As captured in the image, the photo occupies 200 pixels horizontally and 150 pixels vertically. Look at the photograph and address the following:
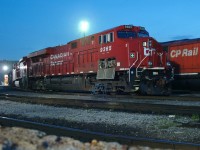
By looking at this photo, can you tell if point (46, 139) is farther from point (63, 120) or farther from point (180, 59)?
point (180, 59)

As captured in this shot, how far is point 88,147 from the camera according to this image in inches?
215

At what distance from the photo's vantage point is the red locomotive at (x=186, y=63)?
20781 millimetres

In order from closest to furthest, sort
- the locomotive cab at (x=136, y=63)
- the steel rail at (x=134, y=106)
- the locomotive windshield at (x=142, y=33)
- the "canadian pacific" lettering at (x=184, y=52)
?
the steel rail at (x=134, y=106), the locomotive cab at (x=136, y=63), the locomotive windshield at (x=142, y=33), the "canadian pacific" lettering at (x=184, y=52)

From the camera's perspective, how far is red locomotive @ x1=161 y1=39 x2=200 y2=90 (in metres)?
20.8

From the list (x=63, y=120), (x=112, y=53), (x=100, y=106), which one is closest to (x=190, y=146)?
(x=63, y=120)

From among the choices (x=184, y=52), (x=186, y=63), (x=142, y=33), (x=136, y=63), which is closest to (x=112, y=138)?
(x=136, y=63)

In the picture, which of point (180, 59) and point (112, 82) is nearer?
point (112, 82)

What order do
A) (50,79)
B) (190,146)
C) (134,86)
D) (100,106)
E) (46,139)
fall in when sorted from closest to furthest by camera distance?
1. (190,146)
2. (46,139)
3. (100,106)
4. (134,86)
5. (50,79)

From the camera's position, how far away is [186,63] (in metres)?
21.6

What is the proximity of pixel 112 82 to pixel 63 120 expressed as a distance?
8750 mm

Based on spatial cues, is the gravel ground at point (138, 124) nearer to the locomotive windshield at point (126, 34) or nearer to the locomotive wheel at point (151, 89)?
the locomotive wheel at point (151, 89)

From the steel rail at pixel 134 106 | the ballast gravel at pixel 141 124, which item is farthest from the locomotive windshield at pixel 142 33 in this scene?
the ballast gravel at pixel 141 124

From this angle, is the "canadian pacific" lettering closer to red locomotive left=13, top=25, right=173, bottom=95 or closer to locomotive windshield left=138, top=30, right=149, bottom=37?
red locomotive left=13, top=25, right=173, bottom=95

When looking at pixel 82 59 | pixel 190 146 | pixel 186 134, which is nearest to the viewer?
pixel 190 146
